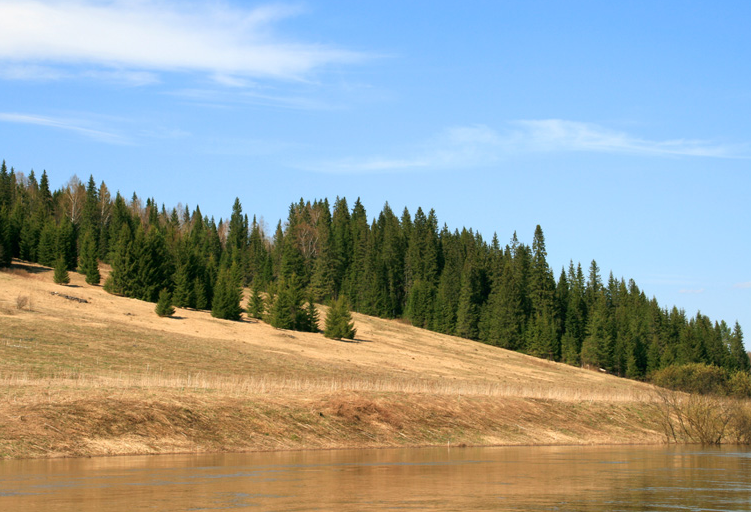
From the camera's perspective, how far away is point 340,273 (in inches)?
6398

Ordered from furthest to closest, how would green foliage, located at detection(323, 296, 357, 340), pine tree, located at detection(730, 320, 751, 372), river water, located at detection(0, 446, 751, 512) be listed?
1. pine tree, located at detection(730, 320, 751, 372)
2. green foliage, located at detection(323, 296, 357, 340)
3. river water, located at detection(0, 446, 751, 512)

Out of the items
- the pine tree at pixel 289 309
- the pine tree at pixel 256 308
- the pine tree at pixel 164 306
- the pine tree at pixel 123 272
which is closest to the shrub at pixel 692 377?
the pine tree at pixel 289 309

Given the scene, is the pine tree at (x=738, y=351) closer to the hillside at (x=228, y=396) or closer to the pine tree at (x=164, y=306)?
the hillside at (x=228, y=396)

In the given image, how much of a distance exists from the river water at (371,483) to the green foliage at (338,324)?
2484 inches

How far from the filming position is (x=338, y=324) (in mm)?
93500

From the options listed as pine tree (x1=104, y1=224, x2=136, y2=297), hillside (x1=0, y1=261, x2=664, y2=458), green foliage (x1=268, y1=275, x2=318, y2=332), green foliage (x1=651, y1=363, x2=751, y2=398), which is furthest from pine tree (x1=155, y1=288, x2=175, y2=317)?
green foliage (x1=651, y1=363, x2=751, y2=398)

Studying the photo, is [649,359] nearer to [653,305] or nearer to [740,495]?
[653,305]

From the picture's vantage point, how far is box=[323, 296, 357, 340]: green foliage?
3661 inches

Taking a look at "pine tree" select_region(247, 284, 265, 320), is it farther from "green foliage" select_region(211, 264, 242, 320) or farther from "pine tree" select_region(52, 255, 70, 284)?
"pine tree" select_region(52, 255, 70, 284)

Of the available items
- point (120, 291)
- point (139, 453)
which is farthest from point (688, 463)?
point (120, 291)

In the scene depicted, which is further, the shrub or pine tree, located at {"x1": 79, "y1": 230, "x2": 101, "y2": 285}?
pine tree, located at {"x1": 79, "y1": 230, "x2": 101, "y2": 285}

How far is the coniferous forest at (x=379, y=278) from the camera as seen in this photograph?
9831cm

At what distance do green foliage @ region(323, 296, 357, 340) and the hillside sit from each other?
31.8 ft

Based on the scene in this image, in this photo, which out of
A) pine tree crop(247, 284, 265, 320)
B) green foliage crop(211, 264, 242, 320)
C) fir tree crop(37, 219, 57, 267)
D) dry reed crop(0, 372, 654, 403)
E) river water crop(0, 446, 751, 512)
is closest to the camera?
river water crop(0, 446, 751, 512)
